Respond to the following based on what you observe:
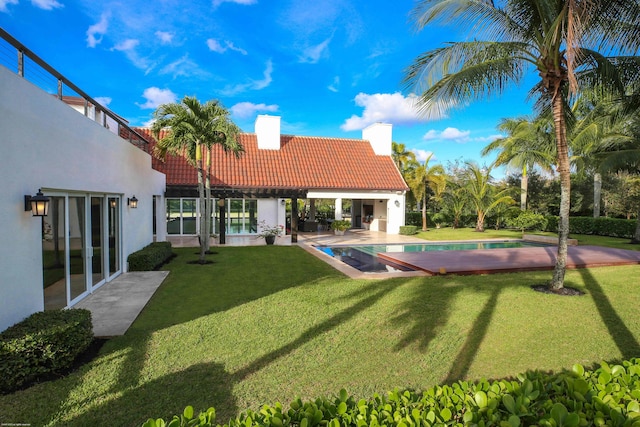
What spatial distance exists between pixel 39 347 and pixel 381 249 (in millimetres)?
14965

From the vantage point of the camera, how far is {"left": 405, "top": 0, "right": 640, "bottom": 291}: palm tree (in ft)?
26.1

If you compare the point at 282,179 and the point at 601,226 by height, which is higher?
the point at 282,179

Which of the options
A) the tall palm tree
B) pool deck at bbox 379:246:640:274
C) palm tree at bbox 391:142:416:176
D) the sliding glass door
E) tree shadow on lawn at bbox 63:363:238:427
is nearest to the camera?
tree shadow on lawn at bbox 63:363:238:427

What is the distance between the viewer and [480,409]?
2402mm

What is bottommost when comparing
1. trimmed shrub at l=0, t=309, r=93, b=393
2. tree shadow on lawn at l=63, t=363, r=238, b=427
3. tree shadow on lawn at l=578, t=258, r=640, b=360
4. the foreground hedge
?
tree shadow on lawn at l=63, t=363, r=238, b=427

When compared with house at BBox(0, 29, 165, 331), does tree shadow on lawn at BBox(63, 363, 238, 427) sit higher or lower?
lower

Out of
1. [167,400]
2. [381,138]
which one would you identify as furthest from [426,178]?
[167,400]

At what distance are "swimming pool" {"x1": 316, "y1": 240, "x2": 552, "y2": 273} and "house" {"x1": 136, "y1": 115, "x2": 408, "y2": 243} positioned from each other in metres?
3.60

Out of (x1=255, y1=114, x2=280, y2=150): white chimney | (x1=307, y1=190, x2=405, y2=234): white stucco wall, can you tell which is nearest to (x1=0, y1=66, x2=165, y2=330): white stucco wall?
(x1=307, y1=190, x2=405, y2=234): white stucco wall

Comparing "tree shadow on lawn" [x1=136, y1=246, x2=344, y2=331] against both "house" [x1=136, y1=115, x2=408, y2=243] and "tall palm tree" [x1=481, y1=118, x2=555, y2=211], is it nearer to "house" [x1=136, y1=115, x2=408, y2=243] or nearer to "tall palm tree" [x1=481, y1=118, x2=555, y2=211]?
"house" [x1=136, y1=115, x2=408, y2=243]

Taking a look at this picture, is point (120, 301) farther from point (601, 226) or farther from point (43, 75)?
point (601, 226)

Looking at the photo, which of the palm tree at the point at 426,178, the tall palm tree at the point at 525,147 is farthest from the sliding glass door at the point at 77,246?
the tall palm tree at the point at 525,147

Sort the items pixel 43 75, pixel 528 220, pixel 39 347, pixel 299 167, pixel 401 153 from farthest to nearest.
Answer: pixel 401 153, pixel 299 167, pixel 528 220, pixel 43 75, pixel 39 347

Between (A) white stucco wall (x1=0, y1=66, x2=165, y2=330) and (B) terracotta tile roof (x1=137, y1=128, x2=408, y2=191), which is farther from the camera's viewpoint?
(B) terracotta tile roof (x1=137, y1=128, x2=408, y2=191)
